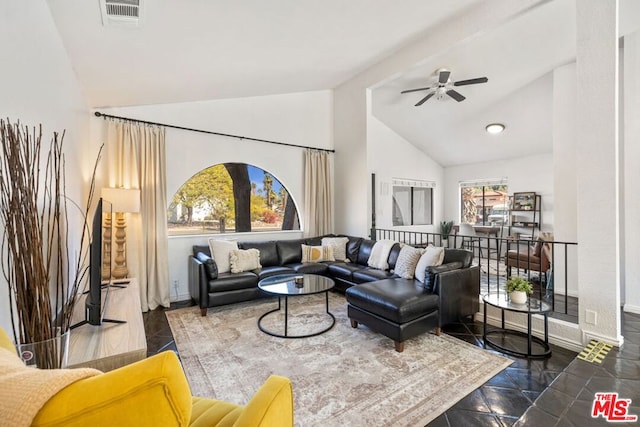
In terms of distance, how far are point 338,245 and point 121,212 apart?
10.4ft

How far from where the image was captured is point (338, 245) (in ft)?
16.6

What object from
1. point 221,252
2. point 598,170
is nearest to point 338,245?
point 221,252

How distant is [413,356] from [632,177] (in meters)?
3.31

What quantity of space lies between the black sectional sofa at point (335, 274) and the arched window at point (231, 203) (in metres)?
0.51

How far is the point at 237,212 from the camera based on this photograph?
16.4 ft

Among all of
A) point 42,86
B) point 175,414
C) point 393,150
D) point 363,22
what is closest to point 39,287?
point 175,414

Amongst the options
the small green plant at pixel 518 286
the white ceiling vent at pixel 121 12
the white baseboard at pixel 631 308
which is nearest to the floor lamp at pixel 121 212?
the white ceiling vent at pixel 121 12

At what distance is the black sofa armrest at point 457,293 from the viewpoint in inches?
119

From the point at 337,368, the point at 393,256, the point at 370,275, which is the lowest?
the point at 337,368

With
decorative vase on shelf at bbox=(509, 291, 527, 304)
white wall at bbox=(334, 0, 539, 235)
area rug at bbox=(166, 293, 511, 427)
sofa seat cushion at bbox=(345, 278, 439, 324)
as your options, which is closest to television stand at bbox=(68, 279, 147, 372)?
area rug at bbox=(166, 293, 511, 427)

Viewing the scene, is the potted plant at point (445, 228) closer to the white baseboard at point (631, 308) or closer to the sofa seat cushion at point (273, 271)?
the white baseboard at point (631, 308)

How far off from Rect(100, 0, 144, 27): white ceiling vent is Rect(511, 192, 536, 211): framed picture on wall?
Answer: 7218mm

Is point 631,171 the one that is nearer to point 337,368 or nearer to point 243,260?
point 337,368

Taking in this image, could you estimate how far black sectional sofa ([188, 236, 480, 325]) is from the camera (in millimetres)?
3109
